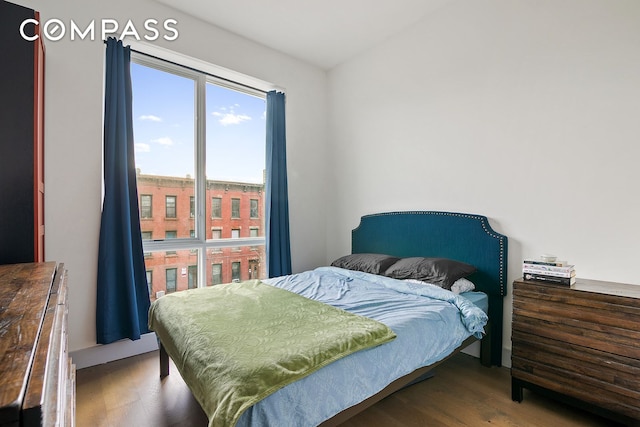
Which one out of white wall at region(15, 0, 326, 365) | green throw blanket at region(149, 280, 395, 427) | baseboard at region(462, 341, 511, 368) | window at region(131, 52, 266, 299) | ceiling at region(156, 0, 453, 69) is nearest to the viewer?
green throw blanket at region(149, 280, 395, 427)

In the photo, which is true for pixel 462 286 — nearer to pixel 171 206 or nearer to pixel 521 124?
pixel 521 124

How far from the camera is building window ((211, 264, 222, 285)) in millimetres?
3434

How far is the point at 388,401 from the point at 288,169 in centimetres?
268

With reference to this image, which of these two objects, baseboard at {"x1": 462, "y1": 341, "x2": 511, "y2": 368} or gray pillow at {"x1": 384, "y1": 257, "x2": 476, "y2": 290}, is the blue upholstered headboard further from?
gray pillow at {"x1": 384, "y1": 257, "x2": 476, "y2": 290}

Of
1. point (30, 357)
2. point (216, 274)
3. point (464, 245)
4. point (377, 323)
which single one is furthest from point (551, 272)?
point (216, 274)

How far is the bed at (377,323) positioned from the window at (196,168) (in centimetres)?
95

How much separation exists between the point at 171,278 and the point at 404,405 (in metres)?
2.41

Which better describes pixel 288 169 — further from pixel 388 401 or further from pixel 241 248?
pixel 388 401

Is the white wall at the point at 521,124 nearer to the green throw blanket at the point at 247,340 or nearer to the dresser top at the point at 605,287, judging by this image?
the dresser top at the point at 605,287

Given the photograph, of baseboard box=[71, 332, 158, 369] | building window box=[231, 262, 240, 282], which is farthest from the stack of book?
baseboard box=[71, 332, 158, 369]

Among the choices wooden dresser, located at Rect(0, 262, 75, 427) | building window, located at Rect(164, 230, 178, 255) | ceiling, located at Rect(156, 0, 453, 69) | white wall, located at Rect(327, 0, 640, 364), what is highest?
ceiling, located at Rect(156, 0, 453, 69)

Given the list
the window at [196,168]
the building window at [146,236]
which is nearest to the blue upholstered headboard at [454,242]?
the window at [196,168]

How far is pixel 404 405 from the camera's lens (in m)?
2.02

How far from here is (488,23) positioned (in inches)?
104
